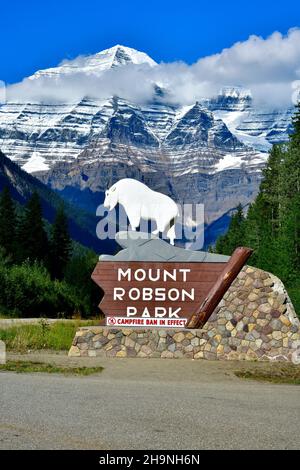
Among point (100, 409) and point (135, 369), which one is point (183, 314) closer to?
point (135, 369)

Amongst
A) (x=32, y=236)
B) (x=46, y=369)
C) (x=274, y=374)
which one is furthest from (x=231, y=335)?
(x=32, y=236)

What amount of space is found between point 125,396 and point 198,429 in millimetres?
2945

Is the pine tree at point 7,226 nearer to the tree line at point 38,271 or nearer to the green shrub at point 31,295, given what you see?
the tree line at point 38,271

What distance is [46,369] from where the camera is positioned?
15.9 metres

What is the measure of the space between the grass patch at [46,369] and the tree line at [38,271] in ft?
92.6

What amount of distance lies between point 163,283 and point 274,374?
4.50 meters

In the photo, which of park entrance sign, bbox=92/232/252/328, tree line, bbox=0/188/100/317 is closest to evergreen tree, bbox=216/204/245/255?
tree line, bbox=0/188/100/317

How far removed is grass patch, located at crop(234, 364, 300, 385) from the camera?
15292 mm

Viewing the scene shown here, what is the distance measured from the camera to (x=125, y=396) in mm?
11727

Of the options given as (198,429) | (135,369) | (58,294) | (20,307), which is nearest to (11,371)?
(135,369)

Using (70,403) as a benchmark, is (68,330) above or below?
below

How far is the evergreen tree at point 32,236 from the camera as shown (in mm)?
84938

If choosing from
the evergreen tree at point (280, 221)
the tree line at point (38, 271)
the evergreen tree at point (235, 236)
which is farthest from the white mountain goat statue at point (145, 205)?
the evergreen tree at point (235, 236)

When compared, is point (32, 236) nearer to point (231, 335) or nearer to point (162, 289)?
point (162, 289)
